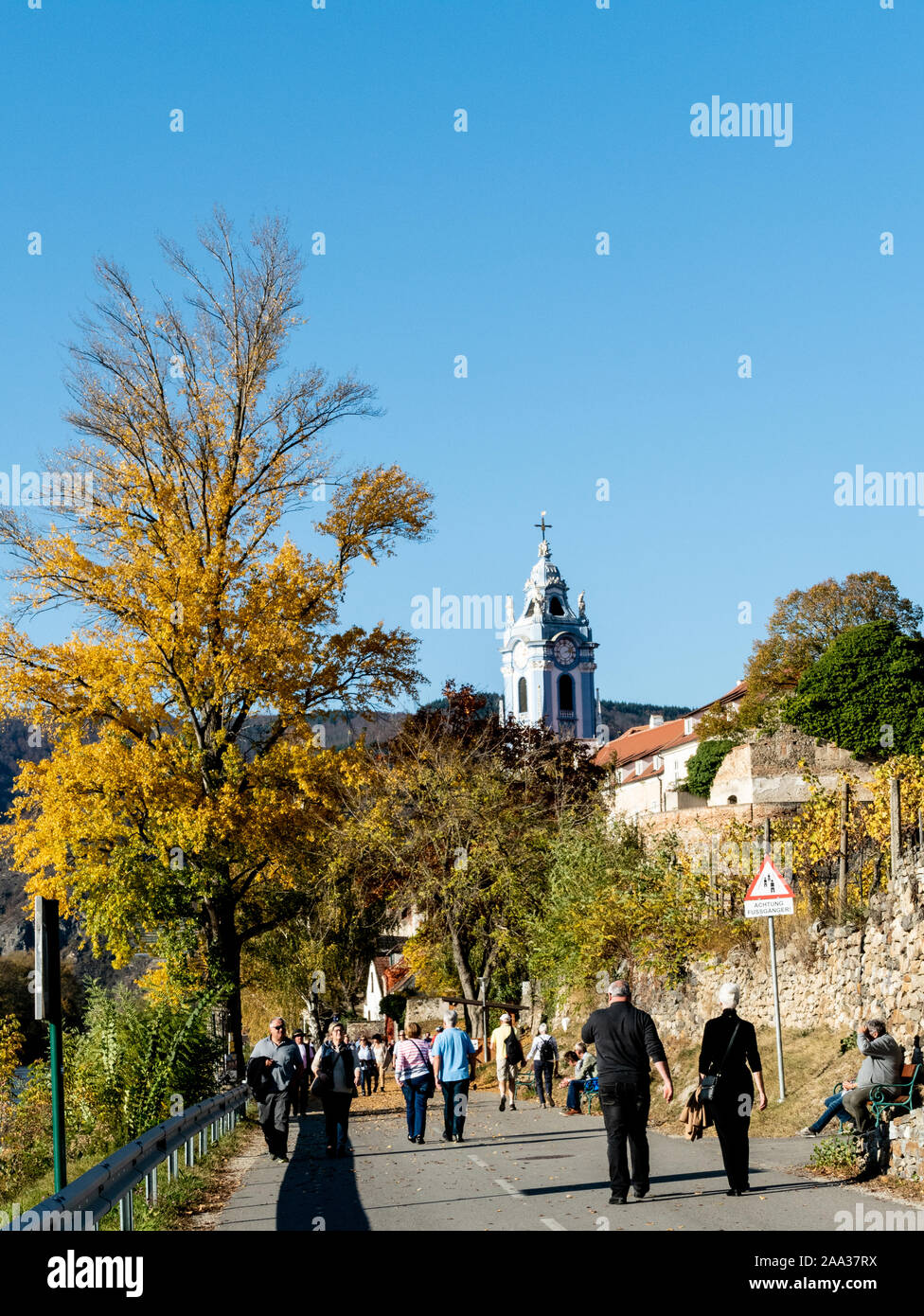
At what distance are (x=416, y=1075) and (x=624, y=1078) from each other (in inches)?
305

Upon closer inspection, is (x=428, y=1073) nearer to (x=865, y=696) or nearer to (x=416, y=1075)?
(x=416, y=1075)

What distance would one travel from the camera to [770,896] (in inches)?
731

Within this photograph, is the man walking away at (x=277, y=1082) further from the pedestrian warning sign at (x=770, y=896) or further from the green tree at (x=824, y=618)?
the green tree at (x=824, y=618)

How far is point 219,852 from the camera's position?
26297mm

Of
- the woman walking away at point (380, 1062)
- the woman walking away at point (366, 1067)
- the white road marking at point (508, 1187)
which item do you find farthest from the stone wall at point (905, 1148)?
the woman walking away at point (380, 1062)

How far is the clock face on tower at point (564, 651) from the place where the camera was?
142500mm

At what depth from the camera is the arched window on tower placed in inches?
5595

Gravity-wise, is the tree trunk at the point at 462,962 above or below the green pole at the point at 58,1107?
below

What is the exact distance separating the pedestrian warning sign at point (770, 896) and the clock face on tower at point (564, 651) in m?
124

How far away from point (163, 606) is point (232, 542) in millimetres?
2486

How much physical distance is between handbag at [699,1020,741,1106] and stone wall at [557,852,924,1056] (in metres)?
5.50

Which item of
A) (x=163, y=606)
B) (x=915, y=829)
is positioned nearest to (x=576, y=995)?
(x=915, y=829)

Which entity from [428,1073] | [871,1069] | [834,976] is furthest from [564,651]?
[871,1069]
